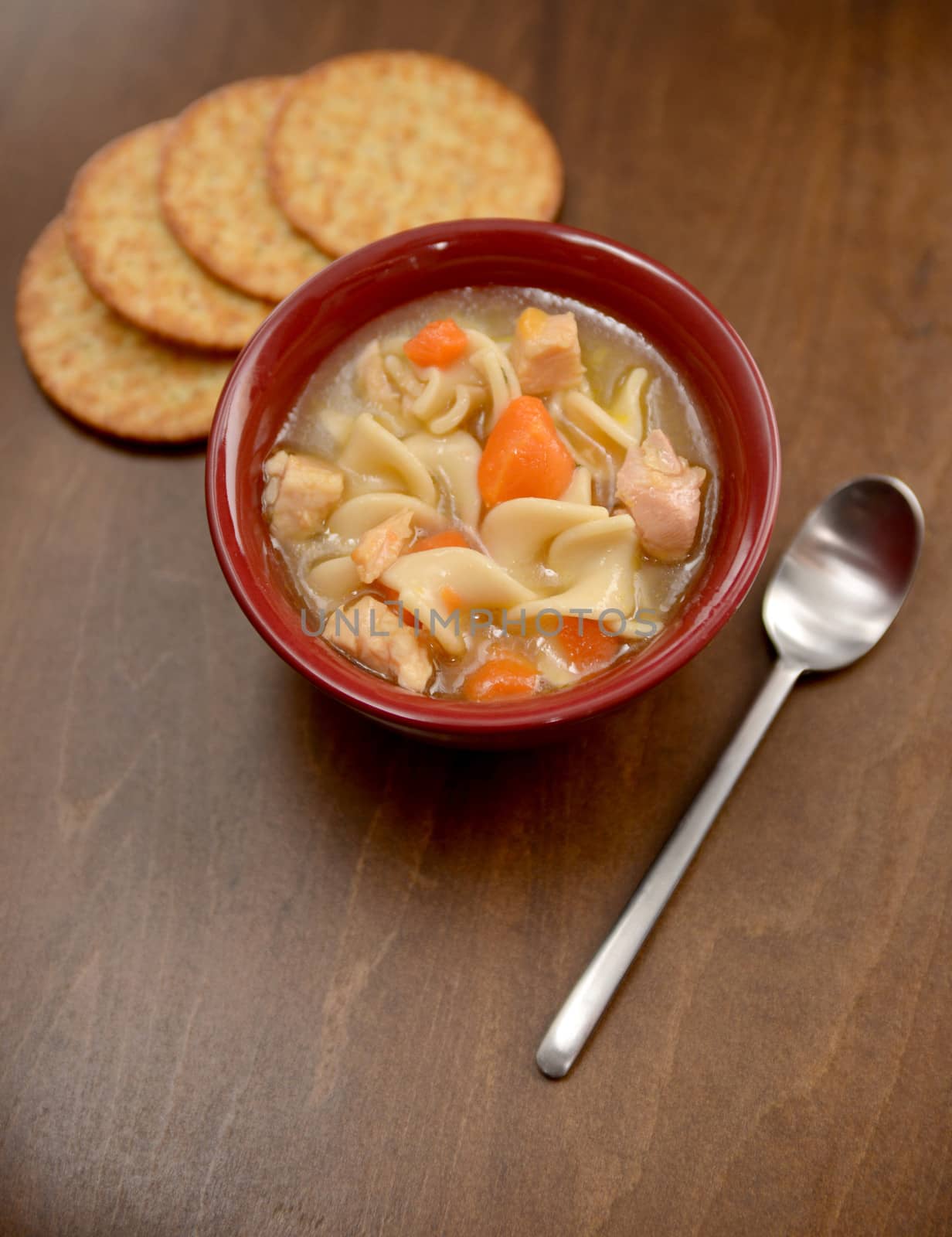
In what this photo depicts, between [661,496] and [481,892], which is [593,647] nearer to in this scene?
[661,496]

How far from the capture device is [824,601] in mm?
2742

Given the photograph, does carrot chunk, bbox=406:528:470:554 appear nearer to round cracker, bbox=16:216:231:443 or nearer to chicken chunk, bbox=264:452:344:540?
chicken chunk, bbox=264:452:344:540

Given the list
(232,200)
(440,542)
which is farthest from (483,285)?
(232,200)

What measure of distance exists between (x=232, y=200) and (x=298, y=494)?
144cm

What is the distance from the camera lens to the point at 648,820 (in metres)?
2.59

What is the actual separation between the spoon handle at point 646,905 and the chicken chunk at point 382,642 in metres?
0.76

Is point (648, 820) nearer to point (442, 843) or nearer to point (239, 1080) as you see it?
point (442, 843)

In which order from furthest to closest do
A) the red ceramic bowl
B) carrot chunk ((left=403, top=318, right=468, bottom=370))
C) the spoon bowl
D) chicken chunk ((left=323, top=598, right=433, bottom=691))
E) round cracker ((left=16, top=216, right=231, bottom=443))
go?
1. round cracker ((left=16, top=216, right=231, bottom=443))
2. the spoon bowl
3. carrot chunk ((left=403, top=318, right=468, bottom=370))
4. chicken chunk ((left=323, top=598, right=433, bottom=691))
5. the red ceramic bowl

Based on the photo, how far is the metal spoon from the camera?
2.48m

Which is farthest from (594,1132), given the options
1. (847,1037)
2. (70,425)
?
(70,425)

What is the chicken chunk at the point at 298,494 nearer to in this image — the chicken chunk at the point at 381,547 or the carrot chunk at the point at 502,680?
the chicken chunk at the point at 381,547

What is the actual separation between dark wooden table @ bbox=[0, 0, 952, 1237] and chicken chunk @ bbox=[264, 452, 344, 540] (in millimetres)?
523

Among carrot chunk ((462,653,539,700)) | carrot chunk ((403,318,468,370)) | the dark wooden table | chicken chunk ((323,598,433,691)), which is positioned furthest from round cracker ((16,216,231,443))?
carrot chunk ((462,653,539,700))

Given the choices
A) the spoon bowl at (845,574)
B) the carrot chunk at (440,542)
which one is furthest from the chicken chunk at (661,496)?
the spoon bowl at (845,574)
